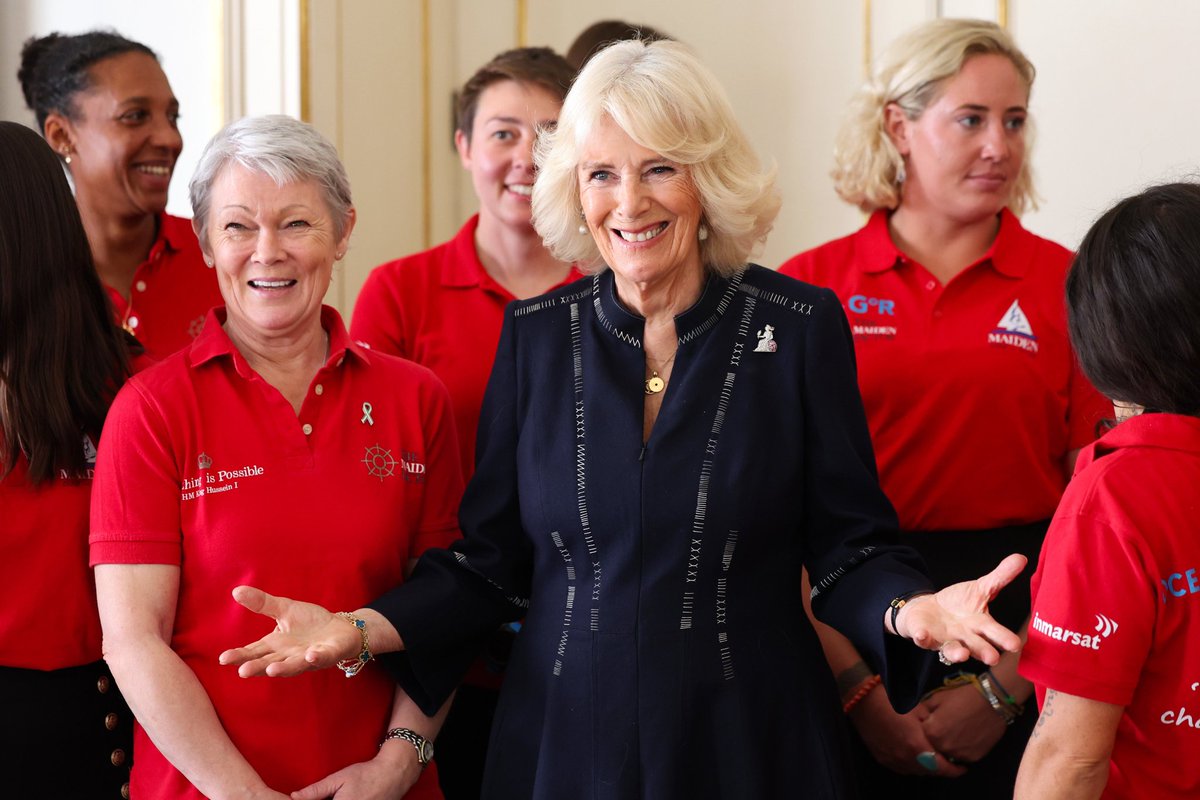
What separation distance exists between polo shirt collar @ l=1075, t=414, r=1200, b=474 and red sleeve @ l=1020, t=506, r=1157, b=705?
0.41ft

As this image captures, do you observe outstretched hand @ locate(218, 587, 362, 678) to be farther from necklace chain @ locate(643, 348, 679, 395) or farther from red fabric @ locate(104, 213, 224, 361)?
red fabric @ locate(104, 213, 224, 361)

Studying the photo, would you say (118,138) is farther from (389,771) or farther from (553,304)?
(389,771)

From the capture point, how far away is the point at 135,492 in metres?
2.15

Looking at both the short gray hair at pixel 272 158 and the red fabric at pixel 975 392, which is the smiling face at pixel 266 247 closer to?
the short gray hair at pixel 272 158

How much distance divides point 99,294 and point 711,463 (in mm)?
1096

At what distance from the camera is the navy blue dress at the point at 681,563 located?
2154 millimetres

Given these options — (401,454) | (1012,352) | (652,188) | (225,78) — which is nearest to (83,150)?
(225,78)

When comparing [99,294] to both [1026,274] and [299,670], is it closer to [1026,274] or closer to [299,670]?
[299,670]

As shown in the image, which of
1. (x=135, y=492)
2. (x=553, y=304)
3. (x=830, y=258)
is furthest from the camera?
(x=830, y=258)

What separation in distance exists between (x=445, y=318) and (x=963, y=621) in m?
1.49

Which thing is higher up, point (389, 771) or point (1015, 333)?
point (1015, 333)

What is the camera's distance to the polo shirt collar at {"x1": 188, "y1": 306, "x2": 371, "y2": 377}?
90.1 inches

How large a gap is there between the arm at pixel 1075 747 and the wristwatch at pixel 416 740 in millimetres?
1012

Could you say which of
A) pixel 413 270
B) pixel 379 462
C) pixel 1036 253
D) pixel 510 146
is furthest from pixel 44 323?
pixel 1036 253
